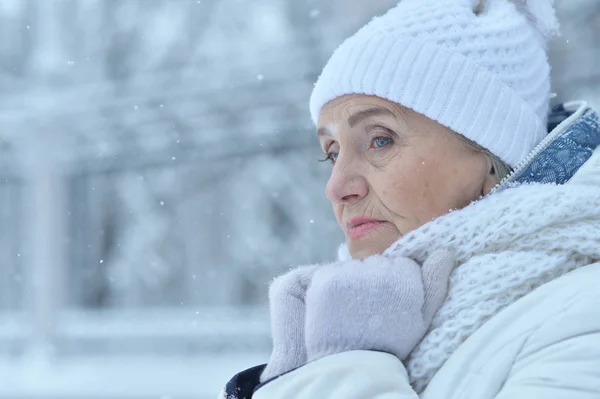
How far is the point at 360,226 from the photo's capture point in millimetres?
1338

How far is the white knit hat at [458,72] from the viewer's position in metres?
1.32

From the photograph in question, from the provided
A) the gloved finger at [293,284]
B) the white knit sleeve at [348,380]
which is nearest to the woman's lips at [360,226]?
the gloved finger at [293,284]

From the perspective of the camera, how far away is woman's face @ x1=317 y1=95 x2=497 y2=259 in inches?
50.9

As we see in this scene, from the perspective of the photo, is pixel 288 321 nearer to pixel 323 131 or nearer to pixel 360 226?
pixel 360 226

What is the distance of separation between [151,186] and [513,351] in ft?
25.4

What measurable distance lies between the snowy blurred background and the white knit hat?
4722 millimetres

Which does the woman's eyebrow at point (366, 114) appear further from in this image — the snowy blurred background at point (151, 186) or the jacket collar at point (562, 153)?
the snowy blurred background at point (151, 186)

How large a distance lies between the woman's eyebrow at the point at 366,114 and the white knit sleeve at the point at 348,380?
45cm

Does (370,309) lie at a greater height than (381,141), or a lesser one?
lesser

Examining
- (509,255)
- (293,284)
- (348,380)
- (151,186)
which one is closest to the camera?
(348,380)

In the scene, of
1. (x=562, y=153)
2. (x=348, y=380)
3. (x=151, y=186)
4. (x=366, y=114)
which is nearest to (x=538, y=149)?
(x=562, y=153)

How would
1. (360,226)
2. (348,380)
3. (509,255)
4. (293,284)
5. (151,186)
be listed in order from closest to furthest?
(348,380)
(509,255)
(293,284)
(360,226)
(151,186)

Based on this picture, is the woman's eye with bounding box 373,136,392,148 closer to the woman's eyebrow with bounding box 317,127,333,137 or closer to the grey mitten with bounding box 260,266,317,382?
the woman's eyebrow with bounding box 317,127,333,137

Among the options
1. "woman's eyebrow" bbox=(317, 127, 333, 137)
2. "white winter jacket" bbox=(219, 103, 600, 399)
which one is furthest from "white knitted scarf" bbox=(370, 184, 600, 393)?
"woman's eyebrow" bbox=(317, 127, 333, 137)
